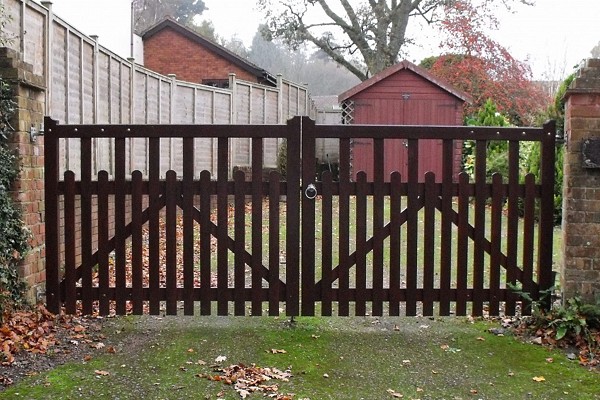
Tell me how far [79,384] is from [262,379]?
107 centimetres

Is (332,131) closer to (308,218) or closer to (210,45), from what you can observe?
(308,218)

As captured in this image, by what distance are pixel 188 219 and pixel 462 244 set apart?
2.13 m

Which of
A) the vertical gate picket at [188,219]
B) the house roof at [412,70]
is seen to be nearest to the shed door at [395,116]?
the house roof at [412,70]

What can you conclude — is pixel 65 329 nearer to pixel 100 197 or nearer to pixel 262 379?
pixel 100 197

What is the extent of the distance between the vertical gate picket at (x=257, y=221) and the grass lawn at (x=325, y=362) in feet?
0.85

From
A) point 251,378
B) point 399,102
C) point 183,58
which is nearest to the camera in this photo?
point 251,378

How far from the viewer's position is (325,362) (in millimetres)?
4402

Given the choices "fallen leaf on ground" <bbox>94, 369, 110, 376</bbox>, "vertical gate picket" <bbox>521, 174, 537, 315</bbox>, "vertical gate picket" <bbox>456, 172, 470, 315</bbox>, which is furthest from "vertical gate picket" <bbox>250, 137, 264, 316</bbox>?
Answer: "vertical gate picket" <bbox>521, 174, 537, 315</bbox>

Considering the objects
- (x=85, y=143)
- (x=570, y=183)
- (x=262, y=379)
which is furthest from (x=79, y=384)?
(x=570, y=183)

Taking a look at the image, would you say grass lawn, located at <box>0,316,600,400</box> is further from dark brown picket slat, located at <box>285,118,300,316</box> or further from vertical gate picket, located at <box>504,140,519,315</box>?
vertical gate picket, located at <box>504,140,519,315</box>

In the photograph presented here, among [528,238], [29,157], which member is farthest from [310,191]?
[29,157]

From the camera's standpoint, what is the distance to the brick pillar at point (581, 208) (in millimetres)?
4980

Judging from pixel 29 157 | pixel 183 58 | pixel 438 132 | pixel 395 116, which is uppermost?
pixel 183 58

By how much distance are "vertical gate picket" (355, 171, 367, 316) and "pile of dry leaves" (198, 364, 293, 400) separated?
1172 mm
